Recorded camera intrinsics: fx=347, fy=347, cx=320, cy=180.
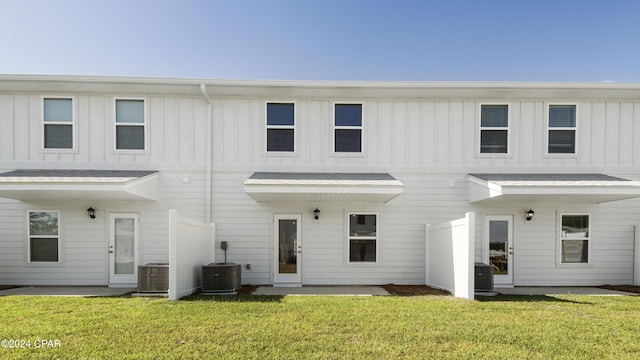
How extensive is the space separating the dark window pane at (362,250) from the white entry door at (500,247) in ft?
9.42

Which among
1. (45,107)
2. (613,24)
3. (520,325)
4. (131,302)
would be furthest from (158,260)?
(613,24)

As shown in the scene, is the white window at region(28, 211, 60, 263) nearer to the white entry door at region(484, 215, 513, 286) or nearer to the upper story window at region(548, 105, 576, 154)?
the white entry door at region(484, 215, 513, 286)

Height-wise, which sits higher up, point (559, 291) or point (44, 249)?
point (44, 249)

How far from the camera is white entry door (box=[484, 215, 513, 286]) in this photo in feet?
29.0

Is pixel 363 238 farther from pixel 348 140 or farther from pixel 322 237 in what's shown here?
pixel 348 140

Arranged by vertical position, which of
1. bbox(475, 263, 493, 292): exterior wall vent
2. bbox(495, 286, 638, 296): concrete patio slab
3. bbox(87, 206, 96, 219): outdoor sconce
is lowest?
bbox(495, 286, 638, 296): concrete patio slab

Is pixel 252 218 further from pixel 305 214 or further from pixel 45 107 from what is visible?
pixel 45 107

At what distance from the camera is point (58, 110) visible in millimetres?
8789

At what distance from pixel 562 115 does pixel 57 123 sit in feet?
42.7

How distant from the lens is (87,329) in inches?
193

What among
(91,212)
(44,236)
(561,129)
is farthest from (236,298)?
(561,129)

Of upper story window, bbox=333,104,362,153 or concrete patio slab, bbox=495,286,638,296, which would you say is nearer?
concrete patio slab, bbox=495,286,638,296

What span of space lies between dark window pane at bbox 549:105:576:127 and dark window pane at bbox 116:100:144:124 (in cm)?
1066

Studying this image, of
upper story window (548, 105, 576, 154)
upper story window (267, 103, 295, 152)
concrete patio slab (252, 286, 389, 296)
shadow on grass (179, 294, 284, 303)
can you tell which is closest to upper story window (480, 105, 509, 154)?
upper story window (548, 105, 576, 154)
